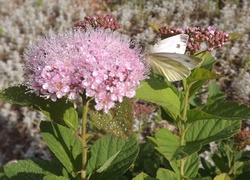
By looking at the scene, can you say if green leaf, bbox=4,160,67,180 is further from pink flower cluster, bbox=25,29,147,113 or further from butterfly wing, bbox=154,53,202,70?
butterfly wing, bbox=154,53,202,70

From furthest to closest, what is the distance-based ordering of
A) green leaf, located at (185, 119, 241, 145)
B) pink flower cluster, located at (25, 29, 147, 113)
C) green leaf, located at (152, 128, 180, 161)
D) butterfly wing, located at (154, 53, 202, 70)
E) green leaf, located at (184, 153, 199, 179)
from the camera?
green leaf, located at (184, 153, 199, 179), green leaf, located at (185, 119, 241, 145), green leaf, located at (152, 128, 180, 161), butterfly wing, located at (154, 53, 202, 70), pink flower cluster, located at (25, 29, 147, 113)

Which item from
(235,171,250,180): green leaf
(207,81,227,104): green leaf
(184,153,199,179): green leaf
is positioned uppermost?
(207,81,227,104): green leaf

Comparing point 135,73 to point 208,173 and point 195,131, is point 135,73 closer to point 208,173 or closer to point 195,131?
point 195,131

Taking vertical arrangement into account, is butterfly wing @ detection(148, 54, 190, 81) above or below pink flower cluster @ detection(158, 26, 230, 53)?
below

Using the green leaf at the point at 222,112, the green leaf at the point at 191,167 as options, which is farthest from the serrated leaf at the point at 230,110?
the green leaf at the point at 191,167

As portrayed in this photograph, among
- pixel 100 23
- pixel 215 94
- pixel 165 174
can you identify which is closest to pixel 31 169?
pixel 165 174

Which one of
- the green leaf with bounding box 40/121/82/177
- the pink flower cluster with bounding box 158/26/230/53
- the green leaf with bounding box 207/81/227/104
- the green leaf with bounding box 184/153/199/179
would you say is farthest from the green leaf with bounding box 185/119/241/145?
the green leaf with bounding box 207/81/227/104

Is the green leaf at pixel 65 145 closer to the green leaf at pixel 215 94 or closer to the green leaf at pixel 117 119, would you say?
the green leaf at pixel 117 119

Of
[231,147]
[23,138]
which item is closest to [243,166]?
[231,147]
